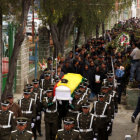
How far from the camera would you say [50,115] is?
1163 centimetres

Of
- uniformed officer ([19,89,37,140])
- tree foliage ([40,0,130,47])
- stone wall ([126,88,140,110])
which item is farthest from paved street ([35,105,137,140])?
tree foliage ([40,0,130,47])

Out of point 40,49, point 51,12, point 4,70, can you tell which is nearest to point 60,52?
point 40,49

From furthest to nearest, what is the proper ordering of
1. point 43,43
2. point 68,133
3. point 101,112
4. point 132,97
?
point 43,43
point 132,97
point 101,112
point 68,133

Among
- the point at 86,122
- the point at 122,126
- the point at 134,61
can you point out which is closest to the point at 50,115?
the point at 86,122

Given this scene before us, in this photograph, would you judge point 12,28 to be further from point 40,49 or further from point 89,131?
point 89,131

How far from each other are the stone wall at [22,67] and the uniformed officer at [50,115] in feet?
23.4

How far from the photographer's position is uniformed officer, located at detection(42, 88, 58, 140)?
1162cm

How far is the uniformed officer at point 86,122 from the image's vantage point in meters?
10.2

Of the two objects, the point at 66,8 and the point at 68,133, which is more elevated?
the point at 66,8

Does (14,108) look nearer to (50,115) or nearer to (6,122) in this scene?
(6,122)

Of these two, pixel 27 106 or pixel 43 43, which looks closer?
pixel 27 106

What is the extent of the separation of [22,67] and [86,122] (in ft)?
30.4

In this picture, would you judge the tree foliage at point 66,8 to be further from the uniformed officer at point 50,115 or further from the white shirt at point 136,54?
the uniformed officer at point 50,115

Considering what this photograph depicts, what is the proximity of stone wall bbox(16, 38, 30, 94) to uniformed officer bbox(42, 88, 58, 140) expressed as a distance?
715 centimetres
